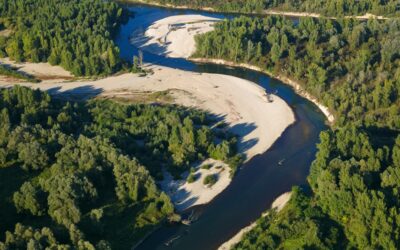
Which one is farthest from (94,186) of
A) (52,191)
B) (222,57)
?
(222,57)

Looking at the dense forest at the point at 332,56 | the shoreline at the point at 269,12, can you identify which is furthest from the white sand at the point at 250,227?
the shoreline at the point at 269,12

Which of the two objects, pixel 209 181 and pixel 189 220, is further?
pixel 209 181

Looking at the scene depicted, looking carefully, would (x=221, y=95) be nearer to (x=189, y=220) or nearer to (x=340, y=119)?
(x=340, y=119)

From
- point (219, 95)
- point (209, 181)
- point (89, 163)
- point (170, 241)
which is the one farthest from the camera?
point (219, 95)

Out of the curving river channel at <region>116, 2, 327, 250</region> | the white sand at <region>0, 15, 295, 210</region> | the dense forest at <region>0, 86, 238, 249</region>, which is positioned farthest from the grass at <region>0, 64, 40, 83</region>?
the curving river channel at <region>116, 2, 327, 250</region>

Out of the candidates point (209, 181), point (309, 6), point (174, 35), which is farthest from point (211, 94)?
point (309, 6)

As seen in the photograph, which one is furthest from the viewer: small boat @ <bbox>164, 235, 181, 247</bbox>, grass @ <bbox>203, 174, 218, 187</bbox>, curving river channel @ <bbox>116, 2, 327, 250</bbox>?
grass @ <bbox>203, 174, 218, 187</bbox>

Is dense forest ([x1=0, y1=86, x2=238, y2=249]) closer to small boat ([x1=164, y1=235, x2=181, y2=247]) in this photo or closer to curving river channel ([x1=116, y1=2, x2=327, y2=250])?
small boat ([x1=164, y1=235, x2=181, y2=247])
